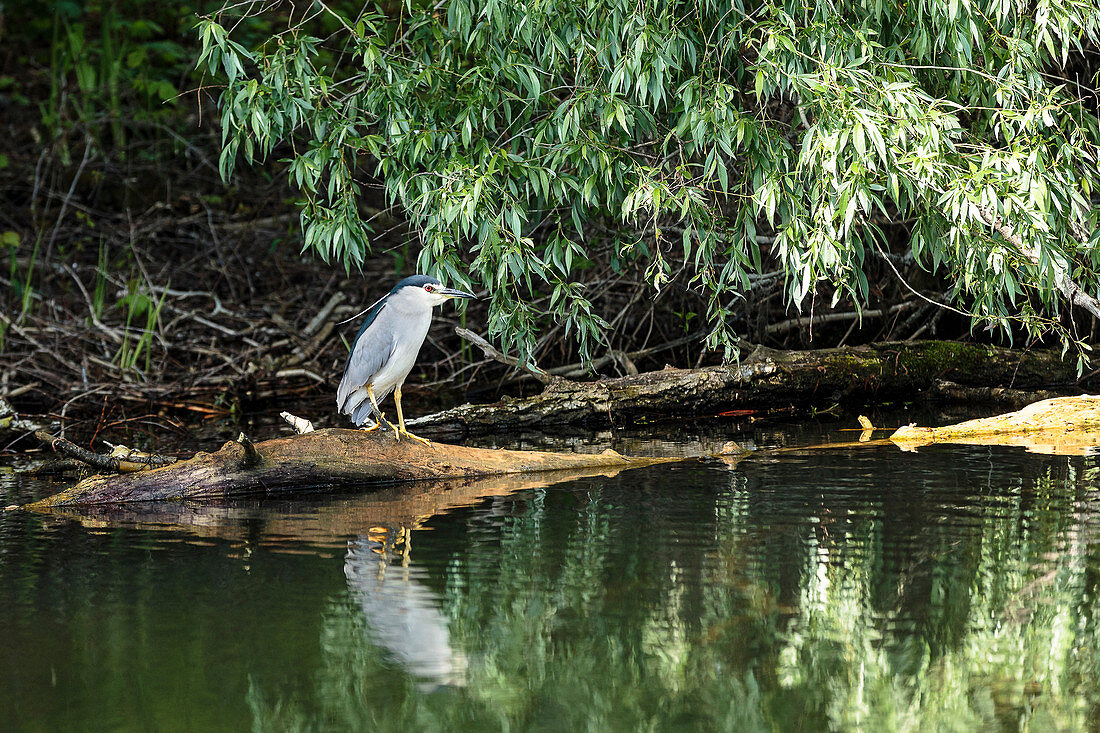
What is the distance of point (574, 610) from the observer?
3740 millimetres

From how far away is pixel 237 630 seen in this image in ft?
11.8

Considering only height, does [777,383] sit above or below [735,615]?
above

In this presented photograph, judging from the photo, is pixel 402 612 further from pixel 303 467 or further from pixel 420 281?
pixel 420 281

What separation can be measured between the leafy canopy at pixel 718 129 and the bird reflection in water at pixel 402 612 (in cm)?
187

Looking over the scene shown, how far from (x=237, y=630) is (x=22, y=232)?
9950mm

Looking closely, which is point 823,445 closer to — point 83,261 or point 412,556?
point 412,556

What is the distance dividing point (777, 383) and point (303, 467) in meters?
3.61

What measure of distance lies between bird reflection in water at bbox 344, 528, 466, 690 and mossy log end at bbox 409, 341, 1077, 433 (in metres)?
2.93

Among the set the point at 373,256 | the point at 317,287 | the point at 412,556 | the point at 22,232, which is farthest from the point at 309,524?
the point at 22,232

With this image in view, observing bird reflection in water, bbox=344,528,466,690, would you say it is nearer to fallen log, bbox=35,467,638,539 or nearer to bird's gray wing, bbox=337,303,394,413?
fallen log, bbox=35,467,638,539

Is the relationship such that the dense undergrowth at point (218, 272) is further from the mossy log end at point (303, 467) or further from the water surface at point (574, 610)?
the water surface at point (574, 610)

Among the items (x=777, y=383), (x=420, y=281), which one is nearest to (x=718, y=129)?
(x=420, y=281)

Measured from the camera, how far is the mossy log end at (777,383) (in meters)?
7.63

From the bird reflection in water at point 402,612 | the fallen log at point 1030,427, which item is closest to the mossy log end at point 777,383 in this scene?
the fallen log at point 1030,427
